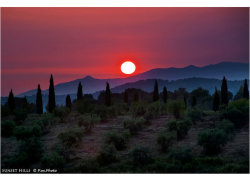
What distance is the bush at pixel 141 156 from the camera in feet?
61.6

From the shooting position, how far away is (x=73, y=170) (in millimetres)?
17656

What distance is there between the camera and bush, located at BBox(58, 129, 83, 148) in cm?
2272

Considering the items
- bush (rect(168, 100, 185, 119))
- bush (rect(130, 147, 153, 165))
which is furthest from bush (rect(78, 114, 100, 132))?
bush (rect(130, 147, 153, 165))

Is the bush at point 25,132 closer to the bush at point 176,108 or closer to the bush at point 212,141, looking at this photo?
the bush at point 212,141

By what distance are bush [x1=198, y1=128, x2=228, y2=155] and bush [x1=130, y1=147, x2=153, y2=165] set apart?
4135 millimetres

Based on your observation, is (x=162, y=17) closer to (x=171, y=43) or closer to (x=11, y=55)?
(x=171, y=43)

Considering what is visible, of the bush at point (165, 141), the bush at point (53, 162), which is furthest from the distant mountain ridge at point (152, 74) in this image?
the bush at point (53, 162)

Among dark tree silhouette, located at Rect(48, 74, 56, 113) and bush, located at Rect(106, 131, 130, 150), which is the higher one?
dark tree silhouette, located at Rect(48, 74, 56, 113)

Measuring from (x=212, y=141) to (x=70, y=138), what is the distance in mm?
10869

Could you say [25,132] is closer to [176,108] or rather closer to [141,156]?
[141,156]

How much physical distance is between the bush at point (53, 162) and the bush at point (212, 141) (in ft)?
31.8

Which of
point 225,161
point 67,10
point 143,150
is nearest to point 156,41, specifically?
point 67,10

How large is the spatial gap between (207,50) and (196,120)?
8.37 metres

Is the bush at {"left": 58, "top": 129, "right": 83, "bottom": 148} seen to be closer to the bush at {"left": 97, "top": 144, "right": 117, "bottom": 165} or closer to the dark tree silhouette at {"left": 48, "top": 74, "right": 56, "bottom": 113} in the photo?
the bush at {"left": 97, "top": 144, "right": 117, "bottom": 165}
